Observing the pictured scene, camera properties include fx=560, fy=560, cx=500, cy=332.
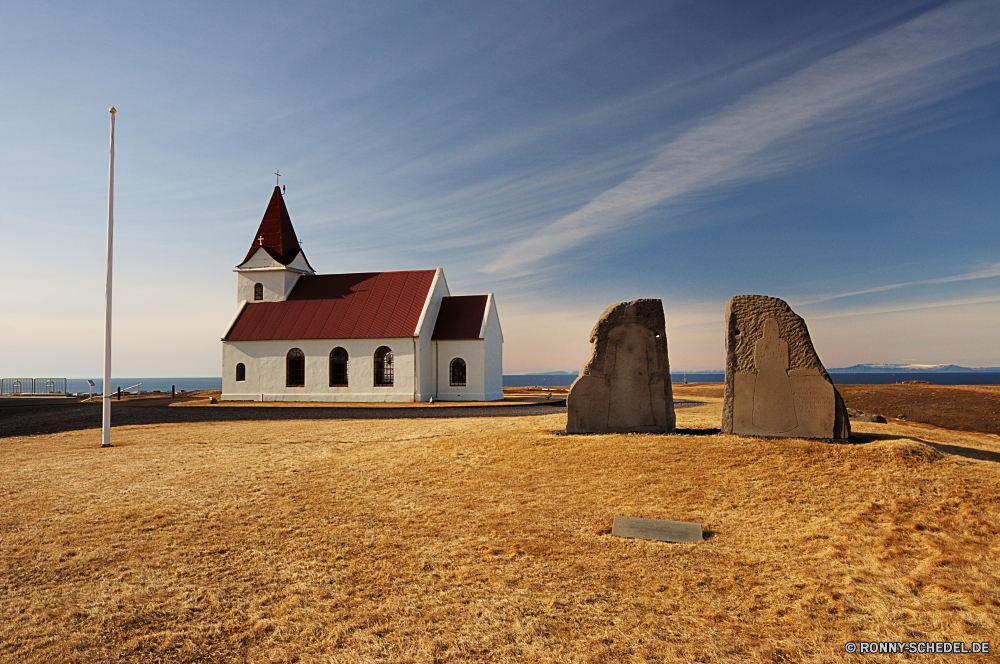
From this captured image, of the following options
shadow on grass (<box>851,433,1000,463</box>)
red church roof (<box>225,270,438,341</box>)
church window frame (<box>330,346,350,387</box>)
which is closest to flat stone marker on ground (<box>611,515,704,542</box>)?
shadow on grass (<box>851,433,1000,463</box>)

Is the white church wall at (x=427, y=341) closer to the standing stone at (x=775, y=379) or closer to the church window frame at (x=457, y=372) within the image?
the church window frame at (x=457, y=372)

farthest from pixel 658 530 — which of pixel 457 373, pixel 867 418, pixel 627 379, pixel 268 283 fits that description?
pixel 268 283

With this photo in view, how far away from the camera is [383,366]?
Answer: 31.0m

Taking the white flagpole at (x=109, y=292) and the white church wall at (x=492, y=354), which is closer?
the white flagpole at (x=109, y=292)

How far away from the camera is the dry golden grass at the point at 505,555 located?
14.1ft

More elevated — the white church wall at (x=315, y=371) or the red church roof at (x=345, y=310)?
the red church roof at (x=345, y=310)

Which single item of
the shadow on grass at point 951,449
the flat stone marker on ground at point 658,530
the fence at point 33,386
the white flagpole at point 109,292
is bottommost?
the flat stone marker on ground at point 658,530

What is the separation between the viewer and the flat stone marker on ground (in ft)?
21.6

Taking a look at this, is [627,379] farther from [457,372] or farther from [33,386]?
[33,386]

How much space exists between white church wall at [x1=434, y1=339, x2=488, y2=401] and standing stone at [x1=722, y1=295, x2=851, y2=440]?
20.8m

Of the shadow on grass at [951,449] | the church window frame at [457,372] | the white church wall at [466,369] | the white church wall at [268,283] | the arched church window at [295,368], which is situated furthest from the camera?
the white church wall at [268,283]

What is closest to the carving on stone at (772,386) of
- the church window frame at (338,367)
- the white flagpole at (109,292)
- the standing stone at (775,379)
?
the standing stone at (775,379)

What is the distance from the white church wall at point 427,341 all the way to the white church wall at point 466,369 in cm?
50

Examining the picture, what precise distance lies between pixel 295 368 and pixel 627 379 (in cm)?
2478
